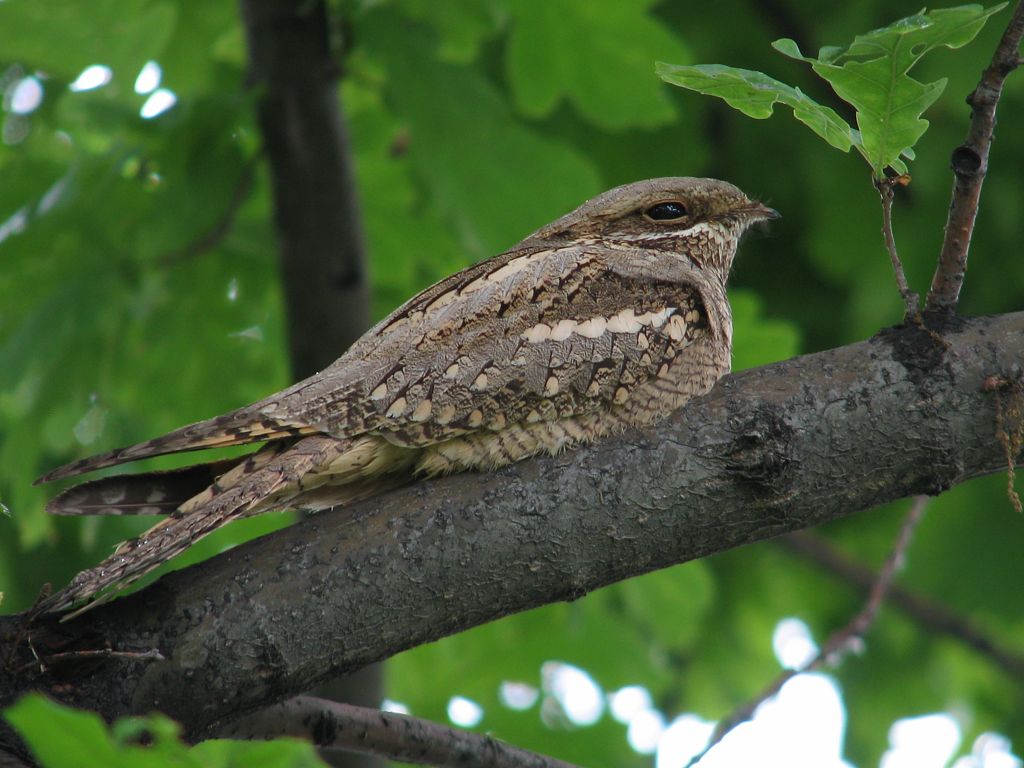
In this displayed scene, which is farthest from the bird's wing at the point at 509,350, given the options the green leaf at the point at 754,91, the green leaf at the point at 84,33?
the green leaf at the point at 84,33

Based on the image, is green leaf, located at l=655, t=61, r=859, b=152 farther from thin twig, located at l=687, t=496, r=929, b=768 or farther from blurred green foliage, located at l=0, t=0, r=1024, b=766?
blurred green foliage, located at l=0, t=0, r=1024, b=766

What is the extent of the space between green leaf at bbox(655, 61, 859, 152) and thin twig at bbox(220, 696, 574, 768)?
1.45 metres

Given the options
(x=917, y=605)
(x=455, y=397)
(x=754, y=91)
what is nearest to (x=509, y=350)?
(x=455, y=397)

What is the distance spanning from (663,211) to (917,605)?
9.83 ft

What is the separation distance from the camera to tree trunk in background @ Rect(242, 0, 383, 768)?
4168 millimetres

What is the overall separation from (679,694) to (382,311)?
3.16m

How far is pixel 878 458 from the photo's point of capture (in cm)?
230

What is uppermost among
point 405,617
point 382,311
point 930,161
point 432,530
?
point 930,161

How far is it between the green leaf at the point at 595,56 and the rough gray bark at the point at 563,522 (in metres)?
1.86

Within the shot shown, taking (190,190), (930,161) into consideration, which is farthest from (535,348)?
(930,161)

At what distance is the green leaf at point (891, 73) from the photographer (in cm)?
197

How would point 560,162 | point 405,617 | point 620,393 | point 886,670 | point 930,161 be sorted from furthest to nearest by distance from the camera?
1. point 886,670
2. point 930,161
3. point 560,162
4. point 620,393
5. point 405,617

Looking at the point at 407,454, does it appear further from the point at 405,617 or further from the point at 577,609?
the point at 577,609

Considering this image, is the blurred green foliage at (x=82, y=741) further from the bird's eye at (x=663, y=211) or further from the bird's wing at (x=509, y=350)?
the bird's eye at (x=663, y=211)
